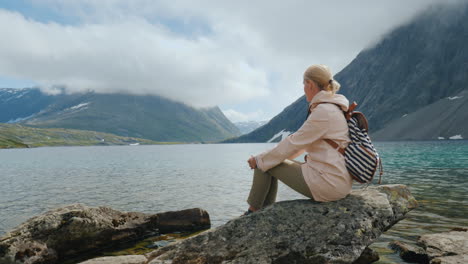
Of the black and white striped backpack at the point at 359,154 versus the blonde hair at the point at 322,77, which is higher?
the blonde hair at the point at 322,77

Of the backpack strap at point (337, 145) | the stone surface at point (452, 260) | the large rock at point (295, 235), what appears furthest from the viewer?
the stone surface at point (452, 260)

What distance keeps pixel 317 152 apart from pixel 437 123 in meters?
194

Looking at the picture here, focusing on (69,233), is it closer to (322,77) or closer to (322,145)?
(322,145)

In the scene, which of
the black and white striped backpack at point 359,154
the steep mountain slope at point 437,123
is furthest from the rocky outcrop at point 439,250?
the steep mountain slope at point 437,123

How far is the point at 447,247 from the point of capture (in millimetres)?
9203

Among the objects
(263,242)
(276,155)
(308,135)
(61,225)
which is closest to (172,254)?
(263,242)

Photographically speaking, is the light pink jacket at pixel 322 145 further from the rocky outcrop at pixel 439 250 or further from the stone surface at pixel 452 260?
the rocky outcrop at pixel 439 250

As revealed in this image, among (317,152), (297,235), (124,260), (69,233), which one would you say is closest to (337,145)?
(317,152)

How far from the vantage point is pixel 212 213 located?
18.8 meters

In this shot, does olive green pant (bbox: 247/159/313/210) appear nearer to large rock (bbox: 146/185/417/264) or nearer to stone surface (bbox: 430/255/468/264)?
large rock (bbox: 146/185/417/264)

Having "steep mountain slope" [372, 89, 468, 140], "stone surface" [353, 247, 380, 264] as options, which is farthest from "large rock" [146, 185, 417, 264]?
"steep mountain slope" [372, 89, 468, 140]

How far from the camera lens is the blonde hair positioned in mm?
7172

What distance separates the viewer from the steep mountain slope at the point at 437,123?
6260 inches

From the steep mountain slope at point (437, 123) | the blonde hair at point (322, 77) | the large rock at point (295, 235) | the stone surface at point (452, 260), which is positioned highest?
the steep mountain slope at point (437, 123)
